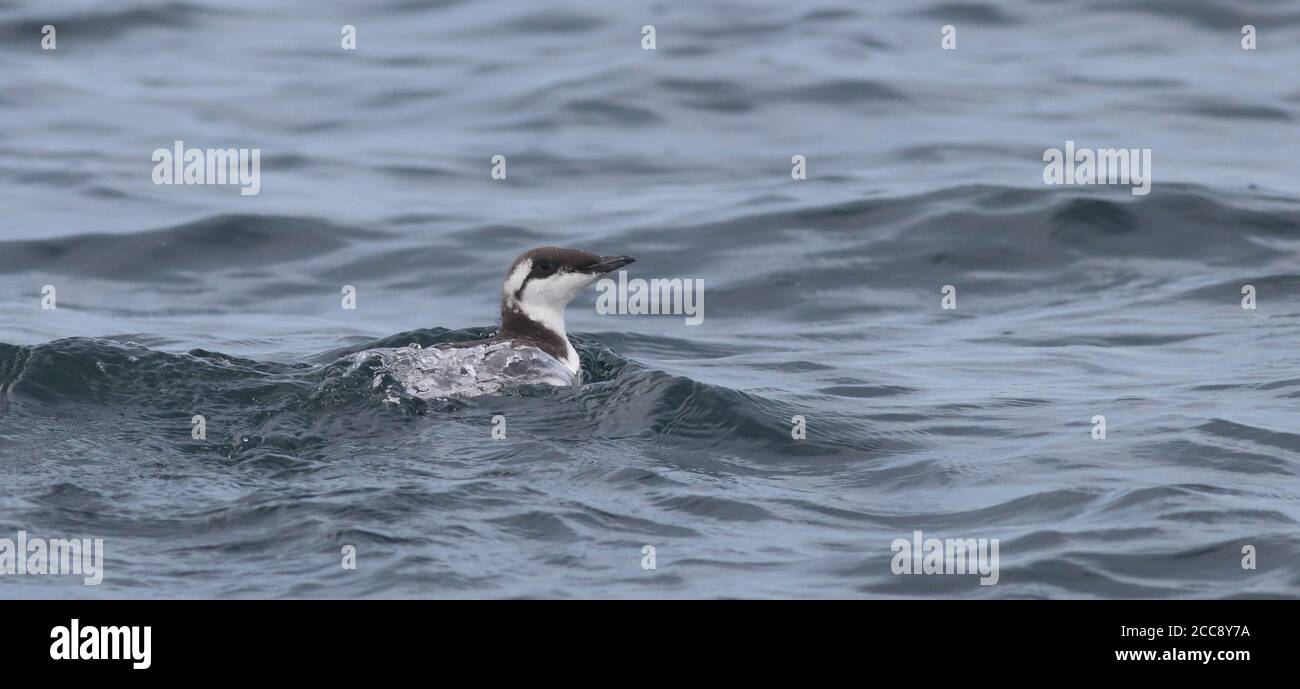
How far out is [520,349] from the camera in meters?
11.6

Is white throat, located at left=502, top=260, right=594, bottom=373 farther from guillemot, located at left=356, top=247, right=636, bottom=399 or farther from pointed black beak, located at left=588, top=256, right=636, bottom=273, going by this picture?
pointed black beak, located at left=588, top=256, right=636, bottom=273

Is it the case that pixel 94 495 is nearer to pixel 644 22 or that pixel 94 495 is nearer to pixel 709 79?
pixel 709 79

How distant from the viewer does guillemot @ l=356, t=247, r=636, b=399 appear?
1101 centimetres

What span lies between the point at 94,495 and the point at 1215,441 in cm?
659

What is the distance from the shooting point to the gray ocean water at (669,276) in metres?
8.60

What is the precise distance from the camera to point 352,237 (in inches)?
675

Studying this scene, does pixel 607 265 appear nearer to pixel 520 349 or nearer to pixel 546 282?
pixel 546 282

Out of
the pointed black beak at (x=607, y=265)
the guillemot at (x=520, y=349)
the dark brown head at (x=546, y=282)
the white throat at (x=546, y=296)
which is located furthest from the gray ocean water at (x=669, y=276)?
the pointed black beak at (x=607, y=265)

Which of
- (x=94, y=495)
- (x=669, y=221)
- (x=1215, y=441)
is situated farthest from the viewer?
(x=669, y=221)

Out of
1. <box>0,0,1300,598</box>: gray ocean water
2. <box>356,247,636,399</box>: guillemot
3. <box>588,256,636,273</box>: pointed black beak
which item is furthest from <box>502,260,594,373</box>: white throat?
<box>0,0,1300,598</box>: gray ocean water

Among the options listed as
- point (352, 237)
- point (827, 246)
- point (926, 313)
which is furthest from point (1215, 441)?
point (352, 237)

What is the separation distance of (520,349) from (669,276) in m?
4.76

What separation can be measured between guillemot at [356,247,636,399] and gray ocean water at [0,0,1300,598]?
0.27 m

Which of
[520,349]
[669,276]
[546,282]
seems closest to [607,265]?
[546,282]
